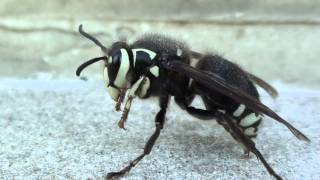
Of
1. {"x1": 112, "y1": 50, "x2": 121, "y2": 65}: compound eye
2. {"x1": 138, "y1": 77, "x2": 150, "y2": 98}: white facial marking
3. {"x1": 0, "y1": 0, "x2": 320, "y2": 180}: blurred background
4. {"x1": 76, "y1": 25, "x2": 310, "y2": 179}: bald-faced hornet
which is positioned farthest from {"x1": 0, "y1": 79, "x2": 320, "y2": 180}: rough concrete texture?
{"x1": 112, "y1": 50, "x2": 121, "y2": 65}: compound eye

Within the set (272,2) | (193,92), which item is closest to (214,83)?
(193,92)

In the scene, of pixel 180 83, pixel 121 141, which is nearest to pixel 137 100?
pixel 121 141

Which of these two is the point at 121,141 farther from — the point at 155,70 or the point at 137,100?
the point at 137,100

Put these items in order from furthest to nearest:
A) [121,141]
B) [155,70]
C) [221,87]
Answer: [121,141], [155,70], [221,87]

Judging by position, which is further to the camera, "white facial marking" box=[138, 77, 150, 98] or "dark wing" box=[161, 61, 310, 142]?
"white facial marking" box=[138, 77, 150, 98]

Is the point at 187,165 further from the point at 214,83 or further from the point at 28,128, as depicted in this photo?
the point at 28,128

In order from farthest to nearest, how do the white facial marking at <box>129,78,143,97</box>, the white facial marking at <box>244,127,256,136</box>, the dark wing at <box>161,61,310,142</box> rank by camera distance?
the white facial marking at <box>244,127,256,136</box>
the white facial marking at <box>129,78,143,97</box>
the dark wing at <box>161,61,310,142</box>

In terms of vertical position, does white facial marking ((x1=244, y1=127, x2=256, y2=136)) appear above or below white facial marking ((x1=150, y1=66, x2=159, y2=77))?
below

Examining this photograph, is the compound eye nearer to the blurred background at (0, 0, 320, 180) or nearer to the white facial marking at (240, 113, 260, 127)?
the blurred background at (0, 0, 320, 180)
